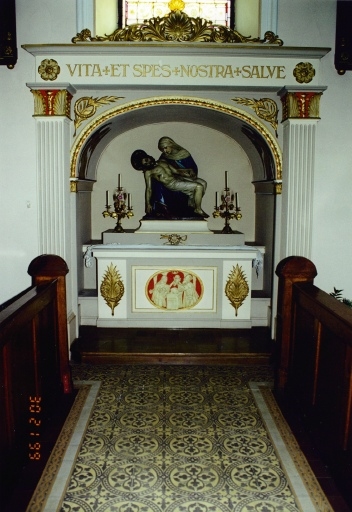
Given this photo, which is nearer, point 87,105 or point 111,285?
point 87,105

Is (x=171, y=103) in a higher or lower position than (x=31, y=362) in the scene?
higher

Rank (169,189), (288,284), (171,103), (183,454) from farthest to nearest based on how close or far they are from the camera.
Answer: (169,189) → (171,103) → (288,284) → (183,454)

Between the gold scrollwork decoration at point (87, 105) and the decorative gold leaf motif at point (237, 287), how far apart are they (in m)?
2.48

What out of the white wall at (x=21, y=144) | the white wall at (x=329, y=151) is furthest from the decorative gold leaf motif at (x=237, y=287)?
the white wall at (x=21, y=144)

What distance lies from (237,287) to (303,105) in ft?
A: 7.37

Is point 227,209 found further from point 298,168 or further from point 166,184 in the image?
point 298,168

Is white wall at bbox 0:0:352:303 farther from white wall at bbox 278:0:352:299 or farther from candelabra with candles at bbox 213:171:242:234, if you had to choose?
candelabra with candles at bbox 213:171:242:234

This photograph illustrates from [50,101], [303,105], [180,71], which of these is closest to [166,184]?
[180,71]

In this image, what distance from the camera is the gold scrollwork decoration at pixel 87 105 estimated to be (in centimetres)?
543

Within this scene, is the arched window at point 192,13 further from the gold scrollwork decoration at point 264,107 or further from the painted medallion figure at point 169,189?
the painted medallion figure at point 169,189

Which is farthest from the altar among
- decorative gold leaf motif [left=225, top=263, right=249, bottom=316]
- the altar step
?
the altar step

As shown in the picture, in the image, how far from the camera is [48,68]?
5.11 m

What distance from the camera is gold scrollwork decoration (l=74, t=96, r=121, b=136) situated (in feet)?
17.8

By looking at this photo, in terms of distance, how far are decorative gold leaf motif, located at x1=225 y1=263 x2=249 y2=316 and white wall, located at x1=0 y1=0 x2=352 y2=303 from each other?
91cm
